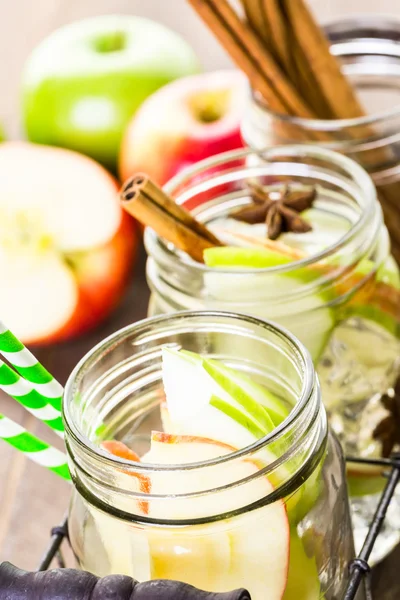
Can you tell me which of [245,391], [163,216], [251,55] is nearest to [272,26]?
[251,55]

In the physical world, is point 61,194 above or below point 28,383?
below

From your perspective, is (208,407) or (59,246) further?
(59,246)

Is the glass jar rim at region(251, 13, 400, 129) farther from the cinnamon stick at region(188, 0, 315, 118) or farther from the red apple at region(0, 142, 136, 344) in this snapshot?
the red apple at region(0, 142, 136, 344)

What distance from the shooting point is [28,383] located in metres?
0.39

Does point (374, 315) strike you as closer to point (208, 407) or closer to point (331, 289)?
point (331, 289)

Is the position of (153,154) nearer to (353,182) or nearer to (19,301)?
(19,301)

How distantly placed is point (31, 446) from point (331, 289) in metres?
0.17

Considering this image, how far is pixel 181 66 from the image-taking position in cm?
90

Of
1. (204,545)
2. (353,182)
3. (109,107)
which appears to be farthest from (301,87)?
(204,545)

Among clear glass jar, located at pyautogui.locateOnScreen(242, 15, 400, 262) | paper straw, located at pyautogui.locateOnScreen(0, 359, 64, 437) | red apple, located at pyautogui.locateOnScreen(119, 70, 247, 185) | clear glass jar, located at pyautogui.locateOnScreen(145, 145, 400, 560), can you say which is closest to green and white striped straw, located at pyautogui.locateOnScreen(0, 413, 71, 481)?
paper straw, located at pyautogui.locateOnScreen(0, 359, 64, 437)

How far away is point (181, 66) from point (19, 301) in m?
0.31

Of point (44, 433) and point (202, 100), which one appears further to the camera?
point (202, 100)

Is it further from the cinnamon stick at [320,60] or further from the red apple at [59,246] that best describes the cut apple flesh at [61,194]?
the cinnamon stick at [320,60]

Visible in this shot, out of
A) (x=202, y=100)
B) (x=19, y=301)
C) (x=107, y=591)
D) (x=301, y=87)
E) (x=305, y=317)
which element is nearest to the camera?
(x=107, y=591)
